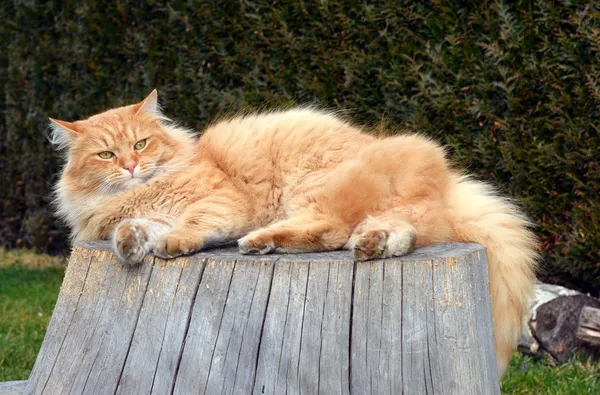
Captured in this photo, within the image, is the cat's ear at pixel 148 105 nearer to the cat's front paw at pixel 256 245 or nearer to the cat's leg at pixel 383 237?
the cat's front paw at pixel 256 245

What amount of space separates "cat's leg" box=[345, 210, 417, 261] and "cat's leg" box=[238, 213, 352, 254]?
6 centimetres

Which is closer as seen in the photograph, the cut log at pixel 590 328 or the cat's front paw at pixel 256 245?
the cat's front paw at pixel 256 245

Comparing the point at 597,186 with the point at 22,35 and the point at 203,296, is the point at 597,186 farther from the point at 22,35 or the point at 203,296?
the point at 22,35

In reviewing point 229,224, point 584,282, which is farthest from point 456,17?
point 229,224

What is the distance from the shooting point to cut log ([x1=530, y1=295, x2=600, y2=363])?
14.8 feet

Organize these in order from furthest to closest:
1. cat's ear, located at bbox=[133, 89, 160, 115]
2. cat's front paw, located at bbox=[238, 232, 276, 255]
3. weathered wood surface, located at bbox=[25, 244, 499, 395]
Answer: cat's ear, located at bbox=[133, 89, 160, 115]
cat's front paw, located at bbox=[238, 232, 276, 255]
weathered wood surface, located at bbox=[25, 244, 499, 395]

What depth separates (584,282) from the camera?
15.9 ft

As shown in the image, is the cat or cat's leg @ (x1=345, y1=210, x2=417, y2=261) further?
the cat

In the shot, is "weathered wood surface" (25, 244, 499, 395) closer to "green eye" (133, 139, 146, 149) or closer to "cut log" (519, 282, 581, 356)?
"green eye" (133, 139, 146, 149)

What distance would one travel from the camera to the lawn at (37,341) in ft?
13.3

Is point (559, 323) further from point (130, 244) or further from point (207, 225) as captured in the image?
point (130, 244)

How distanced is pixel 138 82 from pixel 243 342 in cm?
464

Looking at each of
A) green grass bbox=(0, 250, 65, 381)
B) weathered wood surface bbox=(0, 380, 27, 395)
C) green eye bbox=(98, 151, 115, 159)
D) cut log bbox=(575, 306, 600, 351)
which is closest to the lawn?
green grass bbox=(0, 250, 65, 381)

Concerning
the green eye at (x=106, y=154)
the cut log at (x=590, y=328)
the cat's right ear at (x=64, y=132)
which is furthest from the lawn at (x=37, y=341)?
the green eye at (x=106, y=154)
